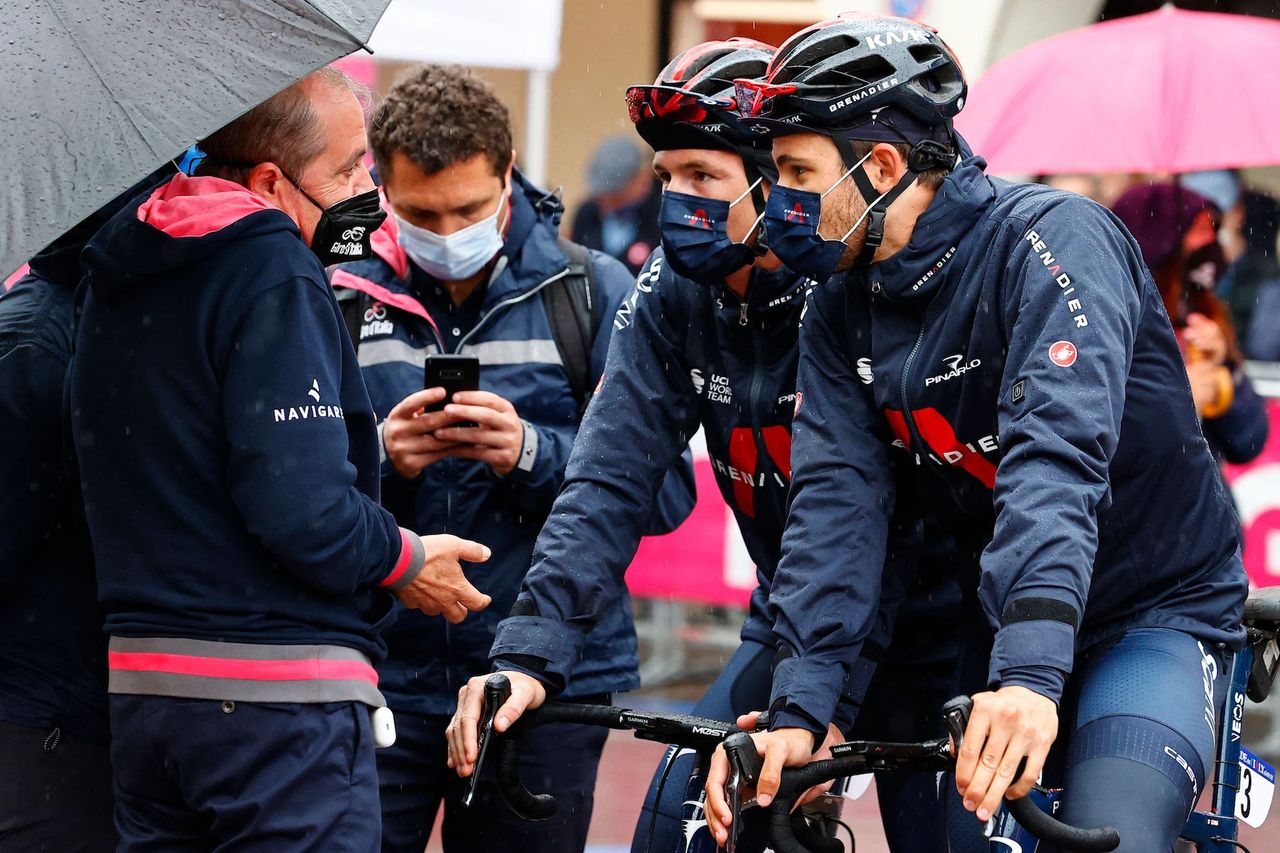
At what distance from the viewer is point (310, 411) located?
3180mm

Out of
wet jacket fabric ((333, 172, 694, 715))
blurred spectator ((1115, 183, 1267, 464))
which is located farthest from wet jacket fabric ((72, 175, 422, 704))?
blurred spectator ((1115, 183, 1267, 464))

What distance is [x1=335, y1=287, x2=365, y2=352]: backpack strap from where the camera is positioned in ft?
14.8

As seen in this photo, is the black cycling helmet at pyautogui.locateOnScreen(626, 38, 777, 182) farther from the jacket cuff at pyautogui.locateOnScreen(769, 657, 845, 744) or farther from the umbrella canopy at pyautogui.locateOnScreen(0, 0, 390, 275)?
the jacket cuff at pyautogui.locateOnScreen(769, 657, 845, 744)

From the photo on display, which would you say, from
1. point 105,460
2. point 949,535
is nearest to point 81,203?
point 105,460

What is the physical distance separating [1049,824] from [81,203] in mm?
1808

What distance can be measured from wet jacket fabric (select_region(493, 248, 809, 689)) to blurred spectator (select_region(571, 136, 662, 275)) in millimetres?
7988

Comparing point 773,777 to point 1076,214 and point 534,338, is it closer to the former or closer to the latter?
point 1076,214

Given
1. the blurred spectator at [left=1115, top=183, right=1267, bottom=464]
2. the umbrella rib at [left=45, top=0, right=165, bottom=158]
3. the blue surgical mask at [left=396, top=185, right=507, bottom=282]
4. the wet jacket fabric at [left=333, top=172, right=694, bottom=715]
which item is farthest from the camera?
the blurred spectator at [left=1115, top=183, right=1267, bottom=464]

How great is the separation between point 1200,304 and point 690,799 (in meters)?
4.41

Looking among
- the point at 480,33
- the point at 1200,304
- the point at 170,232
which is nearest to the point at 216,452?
the point at 170,232

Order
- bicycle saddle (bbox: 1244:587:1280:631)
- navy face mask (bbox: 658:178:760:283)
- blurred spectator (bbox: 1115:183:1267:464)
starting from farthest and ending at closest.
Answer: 1. blurred spectator (bbox: 1115:183:1267:464)
2. navy face mask (bbox: 658:178:760:283)
3. bicycle saddle (bbox: 1244:587:1280:631)

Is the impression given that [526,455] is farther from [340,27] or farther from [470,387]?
[340,27]

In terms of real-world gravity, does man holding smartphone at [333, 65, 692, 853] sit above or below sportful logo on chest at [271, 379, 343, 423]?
below

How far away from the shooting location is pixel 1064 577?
2.89 metres
